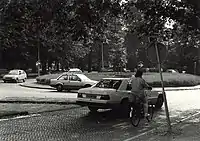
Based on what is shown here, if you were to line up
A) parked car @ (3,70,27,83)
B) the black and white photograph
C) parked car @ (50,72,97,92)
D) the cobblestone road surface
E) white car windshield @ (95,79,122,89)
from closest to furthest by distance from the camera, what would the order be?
the cobblestone road surface → the black and white photograph → white car windshield @ (95,79,122,89) → parked car @ (50,72,97,92) → parked car @ (3,70,27,83)

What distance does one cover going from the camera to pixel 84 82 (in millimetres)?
27297

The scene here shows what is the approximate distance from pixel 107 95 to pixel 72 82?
1526cm

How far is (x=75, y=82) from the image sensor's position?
27641 mm

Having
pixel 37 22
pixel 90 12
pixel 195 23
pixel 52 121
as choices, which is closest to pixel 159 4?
pixel 195 23

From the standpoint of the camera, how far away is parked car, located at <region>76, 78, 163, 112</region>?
42.1 feet

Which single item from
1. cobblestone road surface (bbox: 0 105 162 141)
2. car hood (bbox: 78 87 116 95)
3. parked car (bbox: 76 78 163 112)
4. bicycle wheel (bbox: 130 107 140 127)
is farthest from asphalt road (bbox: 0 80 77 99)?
bicycle wheel (bbox: 130 107 140 127)

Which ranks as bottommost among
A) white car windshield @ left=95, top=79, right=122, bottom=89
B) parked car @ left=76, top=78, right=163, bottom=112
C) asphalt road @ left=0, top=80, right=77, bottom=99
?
asphalt road @ left=0, top=80, right=77, bottom=99

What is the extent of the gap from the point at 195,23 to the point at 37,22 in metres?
6.87

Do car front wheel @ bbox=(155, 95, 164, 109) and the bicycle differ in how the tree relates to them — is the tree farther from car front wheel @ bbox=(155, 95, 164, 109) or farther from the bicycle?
the bicycle

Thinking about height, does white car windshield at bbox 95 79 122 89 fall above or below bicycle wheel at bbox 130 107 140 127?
above

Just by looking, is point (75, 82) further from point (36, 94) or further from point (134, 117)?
point (134, 117)

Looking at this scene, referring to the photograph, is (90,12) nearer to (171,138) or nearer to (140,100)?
(140,100)

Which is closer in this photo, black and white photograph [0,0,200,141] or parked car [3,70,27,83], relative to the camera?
black and white photograph [0,0,200,141]

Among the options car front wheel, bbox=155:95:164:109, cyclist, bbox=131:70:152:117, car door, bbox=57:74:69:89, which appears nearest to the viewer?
cyclist, bbox=131:70:152:117
